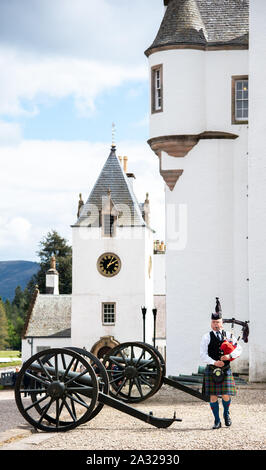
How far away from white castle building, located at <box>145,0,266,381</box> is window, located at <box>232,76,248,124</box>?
0.11ft

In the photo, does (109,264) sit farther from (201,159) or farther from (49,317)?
(201,159)

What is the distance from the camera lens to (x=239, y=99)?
99.2 ft

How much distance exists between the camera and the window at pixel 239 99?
30022mm

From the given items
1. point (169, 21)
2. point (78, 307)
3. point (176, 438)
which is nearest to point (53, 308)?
point (78, 307)

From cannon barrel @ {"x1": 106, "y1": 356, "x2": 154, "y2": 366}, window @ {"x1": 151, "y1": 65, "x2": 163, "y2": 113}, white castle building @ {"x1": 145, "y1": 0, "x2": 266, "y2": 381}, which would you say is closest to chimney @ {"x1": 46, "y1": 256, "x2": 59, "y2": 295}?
window @ {"x1": 151, "y1": 65, "x2": 163, "y2": 113}

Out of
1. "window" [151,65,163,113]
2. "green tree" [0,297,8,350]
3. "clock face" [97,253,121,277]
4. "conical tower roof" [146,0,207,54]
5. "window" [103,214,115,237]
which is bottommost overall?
"green tree" [0,297,8,350]

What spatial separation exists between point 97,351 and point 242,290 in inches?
1424

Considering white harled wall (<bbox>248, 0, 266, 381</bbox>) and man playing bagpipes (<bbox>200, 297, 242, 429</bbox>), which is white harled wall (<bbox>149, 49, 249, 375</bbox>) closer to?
white harled wall (<bbox>248, 0, 266, 381</bbox>)

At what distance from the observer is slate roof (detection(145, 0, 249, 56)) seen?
30.4 meters

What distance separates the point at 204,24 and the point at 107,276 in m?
36.6

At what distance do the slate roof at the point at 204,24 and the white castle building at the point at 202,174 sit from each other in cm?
5

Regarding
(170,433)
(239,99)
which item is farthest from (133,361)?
(239,99)

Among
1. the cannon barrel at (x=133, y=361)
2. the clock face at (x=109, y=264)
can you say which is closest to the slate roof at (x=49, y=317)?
the clock face at (x=109, y=264)

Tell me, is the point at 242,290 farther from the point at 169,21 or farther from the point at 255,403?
the point at 255,403
